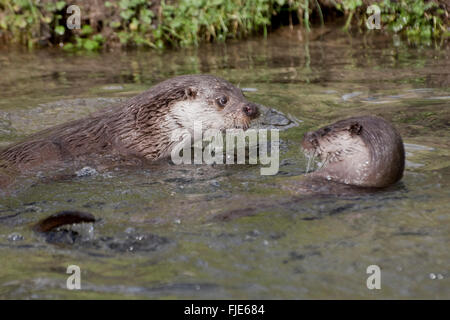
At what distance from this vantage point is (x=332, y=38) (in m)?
8.34

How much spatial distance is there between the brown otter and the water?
9.7 inches

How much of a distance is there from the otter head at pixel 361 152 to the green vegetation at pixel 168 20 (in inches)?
190

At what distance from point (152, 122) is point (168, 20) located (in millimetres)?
4102

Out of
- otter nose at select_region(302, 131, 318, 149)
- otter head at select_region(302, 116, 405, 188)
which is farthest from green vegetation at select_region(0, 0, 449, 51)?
otter head at select_region(302, 116, 405, 188)

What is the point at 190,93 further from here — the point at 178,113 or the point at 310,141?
the point at 310,141

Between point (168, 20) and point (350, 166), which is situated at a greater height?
point (168, 20)

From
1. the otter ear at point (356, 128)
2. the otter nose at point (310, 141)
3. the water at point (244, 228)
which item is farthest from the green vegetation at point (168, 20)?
the otter ear at point (356, 128)

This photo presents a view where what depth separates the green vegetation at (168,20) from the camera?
8.18 m

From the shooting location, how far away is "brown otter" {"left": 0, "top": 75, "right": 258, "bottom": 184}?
421 centimetres

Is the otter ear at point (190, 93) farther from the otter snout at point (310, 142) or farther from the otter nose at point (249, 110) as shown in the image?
the otter snout at point (310, 142)

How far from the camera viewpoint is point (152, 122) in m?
4.43

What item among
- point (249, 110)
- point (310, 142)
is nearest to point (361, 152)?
point (310, 142)

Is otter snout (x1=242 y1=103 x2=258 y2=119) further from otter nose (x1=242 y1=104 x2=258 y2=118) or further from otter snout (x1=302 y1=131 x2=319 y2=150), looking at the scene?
otter snout (x1=302 y1=131 x2=319 y2=150)
